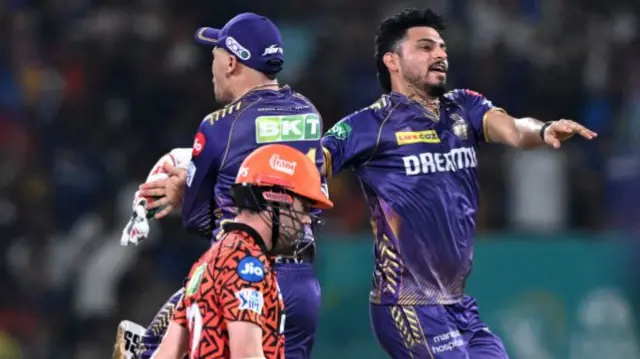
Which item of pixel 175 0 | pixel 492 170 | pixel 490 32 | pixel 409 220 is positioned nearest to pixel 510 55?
pixel 490 32

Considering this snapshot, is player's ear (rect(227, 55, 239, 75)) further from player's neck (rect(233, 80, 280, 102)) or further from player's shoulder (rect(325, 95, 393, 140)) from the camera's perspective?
player's shoulder (rect(325, 95, 393, 140))

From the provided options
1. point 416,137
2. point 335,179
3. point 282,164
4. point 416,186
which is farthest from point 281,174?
point 335,179

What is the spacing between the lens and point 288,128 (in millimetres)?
7031

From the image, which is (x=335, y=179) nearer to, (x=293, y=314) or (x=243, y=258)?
(x=293, y=314)

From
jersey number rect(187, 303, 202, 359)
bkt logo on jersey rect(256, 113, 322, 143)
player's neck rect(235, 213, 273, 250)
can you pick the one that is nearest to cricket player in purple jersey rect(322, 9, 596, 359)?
bkt logo on jersey rect(256, 113, 322, 143)

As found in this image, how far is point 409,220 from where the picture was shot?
294 inches

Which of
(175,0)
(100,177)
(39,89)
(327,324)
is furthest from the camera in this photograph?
(175,0)

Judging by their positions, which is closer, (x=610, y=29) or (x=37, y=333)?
(x=37, y=333)

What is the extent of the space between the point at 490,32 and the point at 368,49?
1330 millimetres

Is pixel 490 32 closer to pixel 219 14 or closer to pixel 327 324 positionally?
pixel 219 14

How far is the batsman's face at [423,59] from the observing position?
7676 mm

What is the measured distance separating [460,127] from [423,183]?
1.35ft

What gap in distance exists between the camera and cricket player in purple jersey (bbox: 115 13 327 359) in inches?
273

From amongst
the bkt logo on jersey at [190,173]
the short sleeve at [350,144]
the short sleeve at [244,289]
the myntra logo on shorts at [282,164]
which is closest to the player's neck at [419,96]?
the short sleeve at [350,144]
